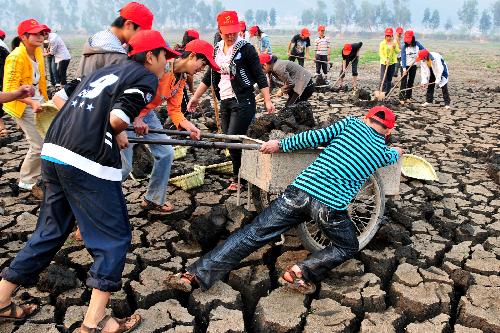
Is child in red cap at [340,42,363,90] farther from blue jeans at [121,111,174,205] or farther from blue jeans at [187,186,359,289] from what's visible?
blue jeans at [187,186,359,289]

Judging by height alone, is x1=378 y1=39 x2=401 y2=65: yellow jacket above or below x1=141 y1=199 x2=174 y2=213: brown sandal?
above

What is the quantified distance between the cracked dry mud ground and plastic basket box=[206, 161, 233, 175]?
30 cm

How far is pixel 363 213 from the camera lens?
4441mm

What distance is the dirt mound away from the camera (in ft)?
20.6

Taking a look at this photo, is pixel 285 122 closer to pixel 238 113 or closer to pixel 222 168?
pixel 222 168

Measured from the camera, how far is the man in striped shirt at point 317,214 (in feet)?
11.0

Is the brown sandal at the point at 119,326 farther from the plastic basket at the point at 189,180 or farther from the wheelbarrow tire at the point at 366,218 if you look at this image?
the plastic basket at the point at 189,180

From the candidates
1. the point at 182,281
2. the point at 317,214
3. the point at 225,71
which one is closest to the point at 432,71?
the point at 225,71

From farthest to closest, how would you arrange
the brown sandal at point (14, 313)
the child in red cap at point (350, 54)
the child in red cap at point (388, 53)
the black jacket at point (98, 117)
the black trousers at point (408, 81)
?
the child in red cap at point (350, 54)
the child in red cap at point (388, 53)
the black trousers at point (408, 81)
the brown sandal at point (14, 313)
the black jacket at point (98, 117)

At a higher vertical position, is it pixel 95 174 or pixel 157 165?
pixel 95 174

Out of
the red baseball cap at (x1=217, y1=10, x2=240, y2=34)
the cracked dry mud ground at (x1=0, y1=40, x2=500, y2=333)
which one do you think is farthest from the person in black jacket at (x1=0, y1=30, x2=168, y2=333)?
the red baseball cap at (x1=217, y1=10, x2=240, y2=34)

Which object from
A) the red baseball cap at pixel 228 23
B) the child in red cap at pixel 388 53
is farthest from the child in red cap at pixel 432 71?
the red baseball cap at pixel 228 23

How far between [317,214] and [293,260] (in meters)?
0.65

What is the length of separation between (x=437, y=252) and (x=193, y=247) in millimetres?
2149
